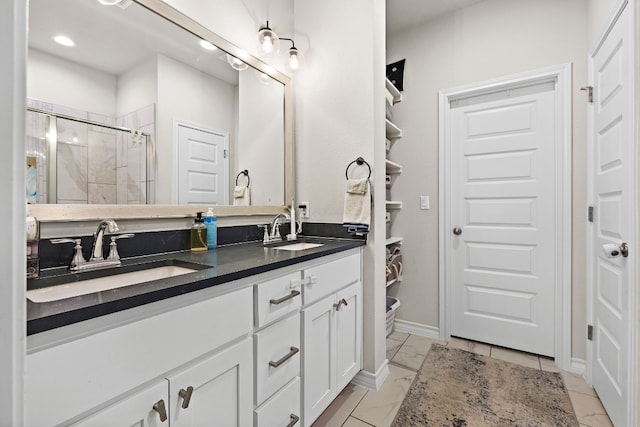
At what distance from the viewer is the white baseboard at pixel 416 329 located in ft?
8.20

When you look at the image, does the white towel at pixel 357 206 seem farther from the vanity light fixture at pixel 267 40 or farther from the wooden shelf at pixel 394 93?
the wooden shelf at pixel 394 93

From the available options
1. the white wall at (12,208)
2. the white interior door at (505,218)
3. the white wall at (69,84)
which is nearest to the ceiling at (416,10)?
the white interior door at (505,218)

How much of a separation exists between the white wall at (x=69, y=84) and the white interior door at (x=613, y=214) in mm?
2250

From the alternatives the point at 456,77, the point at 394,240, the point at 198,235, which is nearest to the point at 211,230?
the point at 198,235

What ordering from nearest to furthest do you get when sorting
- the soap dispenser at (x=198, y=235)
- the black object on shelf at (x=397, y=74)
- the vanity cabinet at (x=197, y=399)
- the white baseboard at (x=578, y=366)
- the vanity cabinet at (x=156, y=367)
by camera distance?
1. the vanity cabinet at (x=156, y=367)
2. the vanity cabinet at (x=197, y=399)
3. the soap dispenser at (x=198, y=235)
4. the white baseboard at (x=578, y=366)
5. the black object on shelf at (x=397, y=74)

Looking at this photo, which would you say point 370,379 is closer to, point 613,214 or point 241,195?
point 241,195

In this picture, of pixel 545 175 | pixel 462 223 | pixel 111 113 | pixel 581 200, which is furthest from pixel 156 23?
pixel 581 200

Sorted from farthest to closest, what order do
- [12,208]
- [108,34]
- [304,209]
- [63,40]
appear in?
[304,209], [108,34], [63,40], [12,208]

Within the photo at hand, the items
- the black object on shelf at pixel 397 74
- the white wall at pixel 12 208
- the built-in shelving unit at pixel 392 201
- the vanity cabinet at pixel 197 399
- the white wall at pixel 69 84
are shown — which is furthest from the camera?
the black object on shelf at pixel 397 74

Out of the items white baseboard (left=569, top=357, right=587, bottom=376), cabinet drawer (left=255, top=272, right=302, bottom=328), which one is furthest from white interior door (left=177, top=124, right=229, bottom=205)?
white baseboard (left=569, top=357, right=587, bottom=376)

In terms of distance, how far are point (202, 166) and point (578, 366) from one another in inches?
108

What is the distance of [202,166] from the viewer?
154cm

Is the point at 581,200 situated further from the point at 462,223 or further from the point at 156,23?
the point at 156,23

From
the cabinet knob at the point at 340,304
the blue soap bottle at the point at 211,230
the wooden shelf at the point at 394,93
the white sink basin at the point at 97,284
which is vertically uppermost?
the wooden shelf at the point at 394,93
